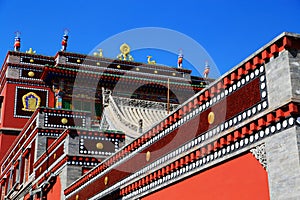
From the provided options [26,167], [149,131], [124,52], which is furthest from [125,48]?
[149,131]

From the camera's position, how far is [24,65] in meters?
38.5

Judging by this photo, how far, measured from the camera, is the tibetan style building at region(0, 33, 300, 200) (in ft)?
32.9

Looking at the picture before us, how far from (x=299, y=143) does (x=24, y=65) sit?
1241 inches

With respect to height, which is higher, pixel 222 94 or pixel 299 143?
pixel 222 94

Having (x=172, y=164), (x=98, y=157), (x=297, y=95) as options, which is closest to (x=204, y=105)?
(x=172, y=164)

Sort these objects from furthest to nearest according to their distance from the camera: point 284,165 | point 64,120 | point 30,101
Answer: point 30,101 < point 64,120 < point 284,165

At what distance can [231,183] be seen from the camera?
11141 mm

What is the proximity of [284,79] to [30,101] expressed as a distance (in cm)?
2942

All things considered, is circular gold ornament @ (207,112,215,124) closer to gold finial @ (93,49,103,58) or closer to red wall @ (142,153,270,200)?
red wall @ (142,153,270,200)

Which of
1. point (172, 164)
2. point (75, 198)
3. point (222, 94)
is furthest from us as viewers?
point (75, 198)

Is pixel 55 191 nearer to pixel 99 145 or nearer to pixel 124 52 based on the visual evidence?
pixel 99 145

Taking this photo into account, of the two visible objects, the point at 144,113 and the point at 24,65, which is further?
the point at 24,65

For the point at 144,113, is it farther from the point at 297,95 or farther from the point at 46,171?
the point at 297,95

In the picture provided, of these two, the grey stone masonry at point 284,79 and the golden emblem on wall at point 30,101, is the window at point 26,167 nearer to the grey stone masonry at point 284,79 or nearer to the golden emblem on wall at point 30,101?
the golden emblem on wall at point 30,101
